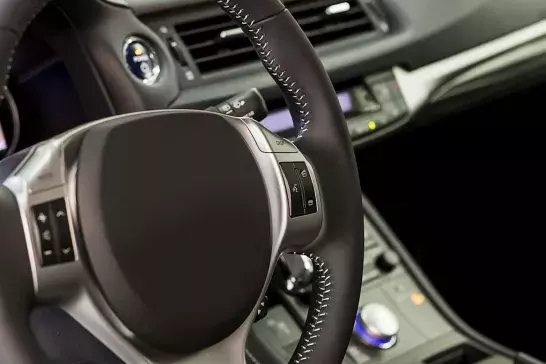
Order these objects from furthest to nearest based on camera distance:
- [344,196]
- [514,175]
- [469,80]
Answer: [514,175] → [469,80] → [344,196]

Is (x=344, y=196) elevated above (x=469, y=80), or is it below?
above

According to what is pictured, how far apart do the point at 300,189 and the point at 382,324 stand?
1.36 ft

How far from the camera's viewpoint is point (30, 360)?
0.54 meters

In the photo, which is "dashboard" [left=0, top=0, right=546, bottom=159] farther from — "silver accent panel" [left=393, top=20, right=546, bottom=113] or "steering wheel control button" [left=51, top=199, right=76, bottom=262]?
"steering wheel control button" [left=51, top=199, right=76, bottom=262]

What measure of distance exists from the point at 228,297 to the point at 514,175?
1069mm

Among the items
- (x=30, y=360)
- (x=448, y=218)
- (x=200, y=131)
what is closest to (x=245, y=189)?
(x=200, y=131)

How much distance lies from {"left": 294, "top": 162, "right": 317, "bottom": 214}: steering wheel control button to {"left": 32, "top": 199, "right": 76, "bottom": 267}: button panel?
0.21m

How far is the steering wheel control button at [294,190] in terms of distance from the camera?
2.34 ft

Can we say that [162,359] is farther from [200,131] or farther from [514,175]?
[514,175]

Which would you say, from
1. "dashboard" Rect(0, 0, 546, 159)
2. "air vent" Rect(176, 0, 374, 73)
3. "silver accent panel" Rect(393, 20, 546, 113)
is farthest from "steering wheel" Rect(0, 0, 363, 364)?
"silver accent panel" Rect(393, 20, 546, 113)

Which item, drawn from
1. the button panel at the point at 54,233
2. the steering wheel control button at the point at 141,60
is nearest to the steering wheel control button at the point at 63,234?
the button panel at the point at 54,233

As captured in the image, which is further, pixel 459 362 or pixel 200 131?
pixel 459 362

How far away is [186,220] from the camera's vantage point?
2.13ft

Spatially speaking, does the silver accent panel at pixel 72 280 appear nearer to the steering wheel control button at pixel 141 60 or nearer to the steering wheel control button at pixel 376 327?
the steering wheel control button at pixel 141 60
